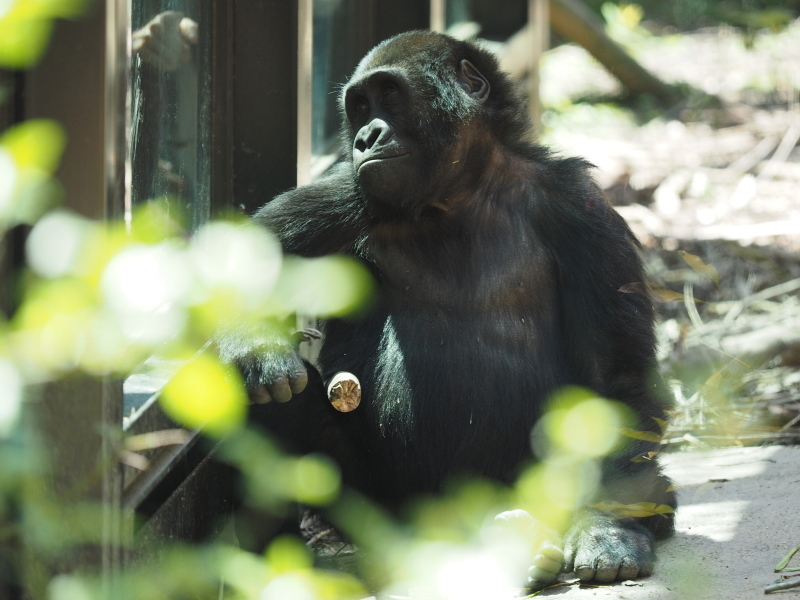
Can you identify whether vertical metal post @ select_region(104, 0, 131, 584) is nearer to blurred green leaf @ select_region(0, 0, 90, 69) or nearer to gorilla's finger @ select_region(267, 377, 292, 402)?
blurred green leaf @ select_region(0, 0, 90, 69)

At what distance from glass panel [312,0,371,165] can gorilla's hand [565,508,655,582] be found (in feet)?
11.2

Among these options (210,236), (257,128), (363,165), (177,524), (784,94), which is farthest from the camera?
(784,94)

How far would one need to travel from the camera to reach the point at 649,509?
317 centimetres

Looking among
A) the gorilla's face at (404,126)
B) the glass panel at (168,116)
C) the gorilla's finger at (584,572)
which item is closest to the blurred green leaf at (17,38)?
the glass panel at (168,116)

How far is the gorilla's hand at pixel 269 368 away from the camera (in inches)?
135

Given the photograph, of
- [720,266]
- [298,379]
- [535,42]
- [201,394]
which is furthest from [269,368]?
[535,42]

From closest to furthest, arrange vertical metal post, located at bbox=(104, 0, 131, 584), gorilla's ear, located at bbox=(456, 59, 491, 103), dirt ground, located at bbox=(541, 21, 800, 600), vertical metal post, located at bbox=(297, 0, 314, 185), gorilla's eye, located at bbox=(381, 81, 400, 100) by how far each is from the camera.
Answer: vertical metal post, located at bbox=(104, 0, 131, 584) → dirt ground, located at bbox=(541, 21, 800, 600) → gorilla's eye, located at bbox=(381, 81, 400, 100) → gorilla's ear, located at bbox=(456, 59, 491, 103) → vertical metal post, located at bbox=(297, 0, 314, 185)

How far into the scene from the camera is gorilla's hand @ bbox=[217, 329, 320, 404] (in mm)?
3430

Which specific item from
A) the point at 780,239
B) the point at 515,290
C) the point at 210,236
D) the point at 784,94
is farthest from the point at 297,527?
the point at 784,94

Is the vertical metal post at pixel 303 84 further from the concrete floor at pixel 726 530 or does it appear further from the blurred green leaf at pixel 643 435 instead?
the concrete floor at pixel 726 530

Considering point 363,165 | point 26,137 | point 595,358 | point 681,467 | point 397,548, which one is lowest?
point 681,467

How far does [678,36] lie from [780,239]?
8.41 metres

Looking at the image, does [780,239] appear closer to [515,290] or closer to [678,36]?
[515,290]

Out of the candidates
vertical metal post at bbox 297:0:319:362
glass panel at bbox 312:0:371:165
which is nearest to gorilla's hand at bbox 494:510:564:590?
vertical metal post at bbox 297:0:319:362
